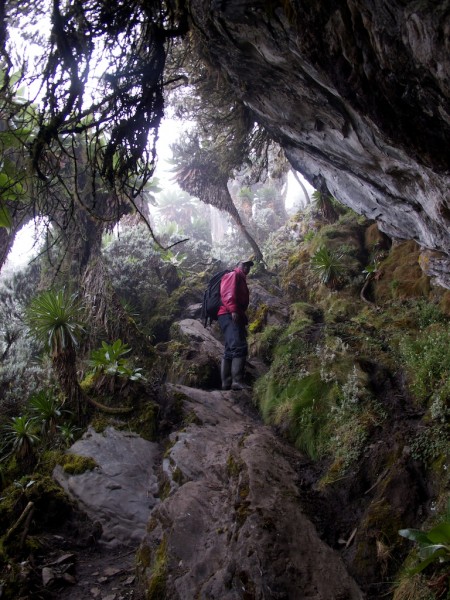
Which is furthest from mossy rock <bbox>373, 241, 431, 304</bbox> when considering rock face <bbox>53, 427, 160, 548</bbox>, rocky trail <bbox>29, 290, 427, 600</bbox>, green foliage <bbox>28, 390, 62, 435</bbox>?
green foliage <bbox>28, 390, 62, 435</bbox>

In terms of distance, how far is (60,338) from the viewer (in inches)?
268

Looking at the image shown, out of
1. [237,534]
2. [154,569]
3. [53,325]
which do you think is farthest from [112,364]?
[237,534]

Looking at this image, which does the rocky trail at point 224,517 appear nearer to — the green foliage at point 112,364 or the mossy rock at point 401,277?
the green foliage at point 112,364

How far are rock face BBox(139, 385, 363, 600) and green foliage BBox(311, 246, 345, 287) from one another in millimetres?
4844

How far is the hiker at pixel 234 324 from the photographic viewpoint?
7.38 meters

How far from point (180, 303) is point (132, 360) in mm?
3505

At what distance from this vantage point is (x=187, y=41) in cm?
655

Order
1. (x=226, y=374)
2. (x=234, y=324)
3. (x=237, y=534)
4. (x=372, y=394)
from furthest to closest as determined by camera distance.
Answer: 1. (x=226, y=374)
2. (x=234, y=324)
3. (x=372, y=394)
4. (x=237, y=534)

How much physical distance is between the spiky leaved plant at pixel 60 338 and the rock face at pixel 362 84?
4799 mm

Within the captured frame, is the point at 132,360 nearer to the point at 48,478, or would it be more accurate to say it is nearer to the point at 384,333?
the point at 48,478

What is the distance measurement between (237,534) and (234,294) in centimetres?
446

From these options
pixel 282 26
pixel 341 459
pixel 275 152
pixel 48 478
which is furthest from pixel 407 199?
pixel 275 152

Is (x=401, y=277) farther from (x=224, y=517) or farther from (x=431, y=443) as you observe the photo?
(x=224, y=517)

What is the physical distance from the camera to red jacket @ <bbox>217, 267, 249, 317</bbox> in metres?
7.47
